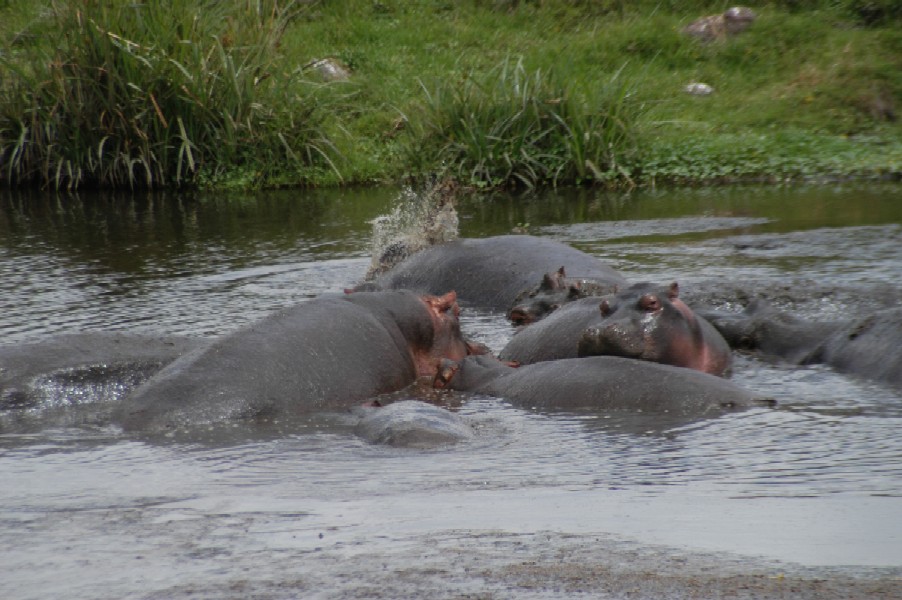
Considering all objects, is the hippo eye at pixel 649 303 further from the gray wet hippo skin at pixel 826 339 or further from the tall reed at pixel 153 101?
the tall reed at pixel 153 101

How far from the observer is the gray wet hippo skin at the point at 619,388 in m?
4.93

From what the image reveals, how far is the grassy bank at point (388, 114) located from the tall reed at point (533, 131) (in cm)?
2

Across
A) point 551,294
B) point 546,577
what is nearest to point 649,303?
point 551,294

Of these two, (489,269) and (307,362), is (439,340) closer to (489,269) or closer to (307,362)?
(307,362)

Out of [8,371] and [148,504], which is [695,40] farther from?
[148,504]

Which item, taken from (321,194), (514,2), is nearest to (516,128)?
(321,194)

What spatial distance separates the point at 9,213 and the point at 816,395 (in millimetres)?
10457

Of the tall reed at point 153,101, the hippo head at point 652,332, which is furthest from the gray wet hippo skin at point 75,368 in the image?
the tall reed at point 153,101

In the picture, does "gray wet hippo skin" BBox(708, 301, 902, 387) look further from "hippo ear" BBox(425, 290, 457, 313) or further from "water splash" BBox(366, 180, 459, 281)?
"water splash" BBox(366, 180, 459, 281)

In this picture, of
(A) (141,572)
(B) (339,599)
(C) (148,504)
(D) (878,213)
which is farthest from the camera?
(D) (878,213)

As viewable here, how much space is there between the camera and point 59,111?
15.3m

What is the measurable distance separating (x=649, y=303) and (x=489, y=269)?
8.74 ft

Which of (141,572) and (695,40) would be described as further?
(695,40)

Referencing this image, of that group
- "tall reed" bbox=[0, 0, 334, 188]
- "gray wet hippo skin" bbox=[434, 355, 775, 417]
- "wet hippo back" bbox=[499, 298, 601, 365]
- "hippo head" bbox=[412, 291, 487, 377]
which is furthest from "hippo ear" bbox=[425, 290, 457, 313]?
"tall reed" bbox=[0, 0, 334, 188]
